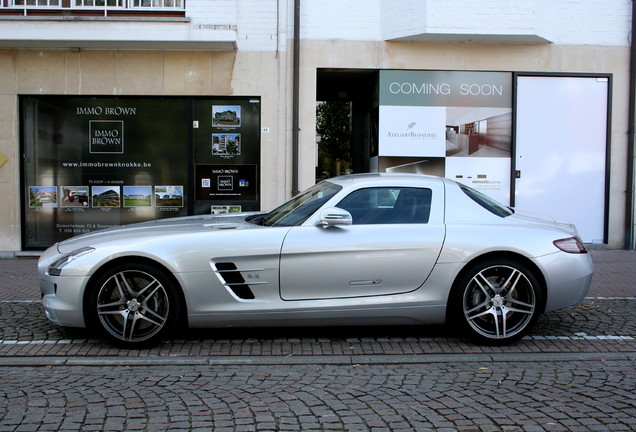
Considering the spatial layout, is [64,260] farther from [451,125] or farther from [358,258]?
[451,125]

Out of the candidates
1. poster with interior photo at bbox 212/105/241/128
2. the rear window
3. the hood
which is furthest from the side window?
poster with interior photo at bbox 212/105/241/128

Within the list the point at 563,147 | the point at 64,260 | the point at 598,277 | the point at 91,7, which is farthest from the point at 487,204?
the point at 91,7

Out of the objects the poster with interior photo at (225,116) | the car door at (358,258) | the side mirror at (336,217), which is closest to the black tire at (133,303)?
the car door at (358,258)

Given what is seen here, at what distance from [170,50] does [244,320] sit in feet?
23.9

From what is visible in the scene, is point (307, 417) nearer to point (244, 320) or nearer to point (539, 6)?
point (244, 320)

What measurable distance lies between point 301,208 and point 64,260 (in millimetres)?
2047

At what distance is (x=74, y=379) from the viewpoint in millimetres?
4430

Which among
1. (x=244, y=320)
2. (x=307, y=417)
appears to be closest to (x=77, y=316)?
(x=244, y=320)

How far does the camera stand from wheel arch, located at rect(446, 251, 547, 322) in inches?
207

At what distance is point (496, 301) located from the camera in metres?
5.23

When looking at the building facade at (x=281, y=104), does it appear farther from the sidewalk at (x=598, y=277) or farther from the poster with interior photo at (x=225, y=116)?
the sidewalk at (x=598, y=277)

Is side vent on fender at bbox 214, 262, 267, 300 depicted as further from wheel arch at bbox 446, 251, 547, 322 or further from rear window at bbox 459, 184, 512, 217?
rear window at bbox 459, 184, 512, 217

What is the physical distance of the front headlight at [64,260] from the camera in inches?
201

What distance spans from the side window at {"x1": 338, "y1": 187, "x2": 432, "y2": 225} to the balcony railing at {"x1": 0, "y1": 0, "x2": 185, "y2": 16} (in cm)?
671
